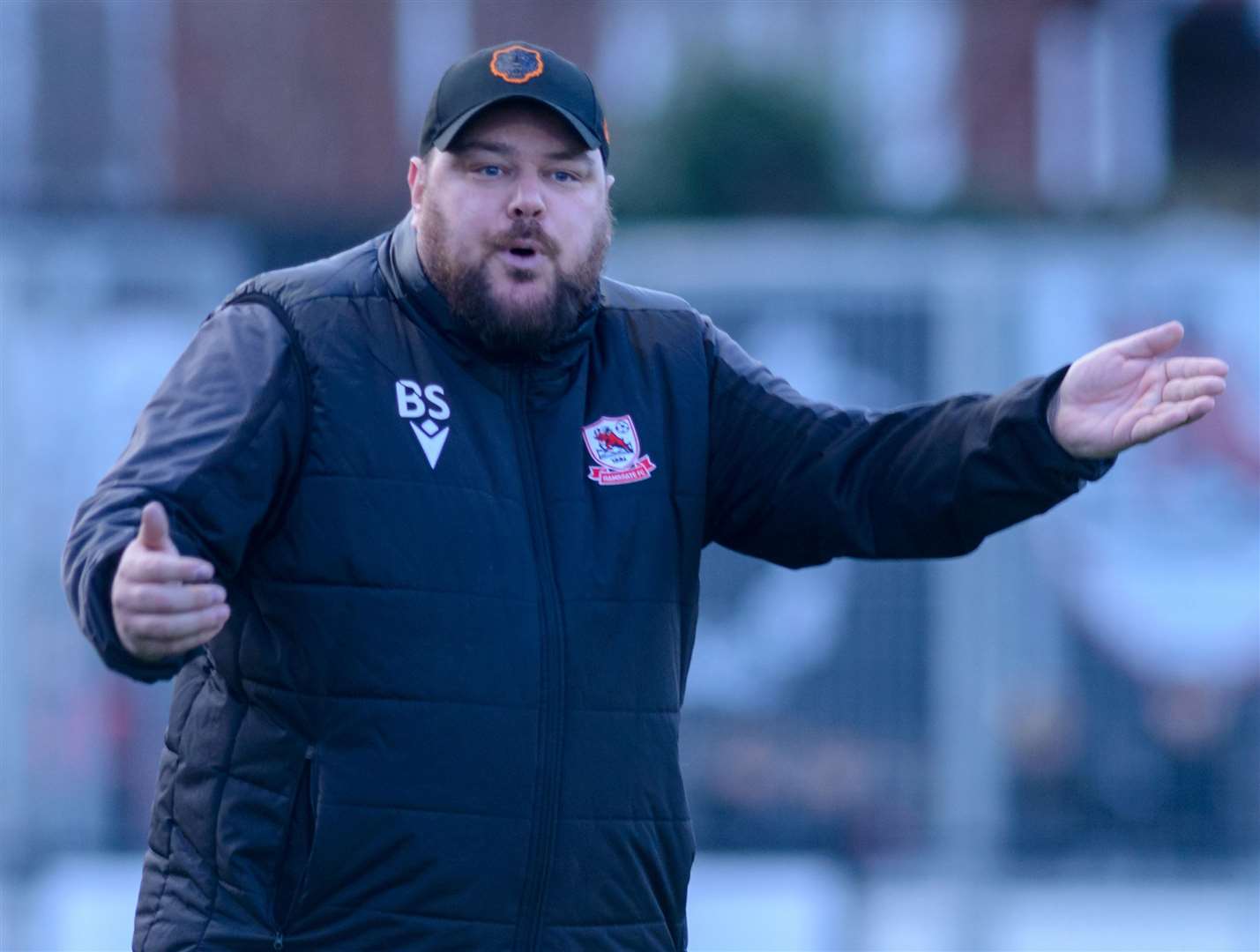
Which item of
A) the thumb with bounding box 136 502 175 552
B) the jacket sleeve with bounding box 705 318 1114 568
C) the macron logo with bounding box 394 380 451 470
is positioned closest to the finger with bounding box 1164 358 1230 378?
the jacket sleeve with bounding box 705 318 1114 568

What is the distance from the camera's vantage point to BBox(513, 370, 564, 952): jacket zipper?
3004mm

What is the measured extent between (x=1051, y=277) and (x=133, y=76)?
11494 mm

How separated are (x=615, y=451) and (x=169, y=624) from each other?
90cm

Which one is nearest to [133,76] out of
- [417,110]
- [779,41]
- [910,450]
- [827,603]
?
[417,110]

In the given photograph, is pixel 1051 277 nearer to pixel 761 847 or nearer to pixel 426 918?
pixel 761 847

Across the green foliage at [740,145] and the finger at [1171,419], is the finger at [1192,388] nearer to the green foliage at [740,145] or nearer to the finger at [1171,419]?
the finger at [1171,419]

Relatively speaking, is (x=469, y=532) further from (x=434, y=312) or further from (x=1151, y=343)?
(x=1151, y=343)

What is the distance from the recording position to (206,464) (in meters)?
2.91

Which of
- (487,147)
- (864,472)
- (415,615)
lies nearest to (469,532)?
(415,615)

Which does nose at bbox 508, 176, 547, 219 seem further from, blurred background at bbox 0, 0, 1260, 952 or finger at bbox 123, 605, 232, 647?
blurred background at bbox 0, 0, 1260, 952

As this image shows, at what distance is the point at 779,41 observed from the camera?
15617 millimetres

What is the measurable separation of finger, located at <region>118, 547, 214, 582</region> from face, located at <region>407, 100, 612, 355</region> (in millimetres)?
735

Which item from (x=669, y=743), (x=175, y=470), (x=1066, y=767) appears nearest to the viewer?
(x=175, y=470)

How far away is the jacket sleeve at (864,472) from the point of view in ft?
10.7
